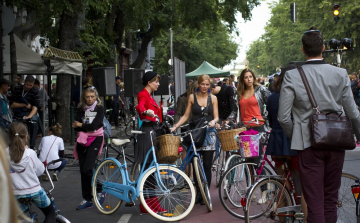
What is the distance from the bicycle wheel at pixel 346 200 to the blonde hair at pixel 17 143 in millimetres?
3131

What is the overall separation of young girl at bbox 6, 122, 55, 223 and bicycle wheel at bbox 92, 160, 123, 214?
1546mm

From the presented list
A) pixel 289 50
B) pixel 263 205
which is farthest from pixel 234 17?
pixel 289 50

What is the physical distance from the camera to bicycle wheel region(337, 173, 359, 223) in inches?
207

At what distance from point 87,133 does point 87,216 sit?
3.63 feet

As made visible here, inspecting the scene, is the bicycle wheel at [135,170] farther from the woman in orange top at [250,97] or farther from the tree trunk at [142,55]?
the tree trunk at [142,55]

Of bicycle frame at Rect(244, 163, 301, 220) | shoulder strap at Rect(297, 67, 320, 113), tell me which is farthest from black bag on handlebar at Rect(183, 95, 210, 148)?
shoulder strap at Rect(297, 67, 320, 113)

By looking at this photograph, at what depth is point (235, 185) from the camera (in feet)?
22.7

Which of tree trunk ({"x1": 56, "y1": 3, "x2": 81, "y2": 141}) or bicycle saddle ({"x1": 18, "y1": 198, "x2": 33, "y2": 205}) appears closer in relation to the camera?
bicycle saddle ({"x1": 18, "y1": 198, "x2": 33, "y2": 205})

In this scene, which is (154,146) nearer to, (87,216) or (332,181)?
(87,216)

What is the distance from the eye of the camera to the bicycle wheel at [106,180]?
6.99 metres

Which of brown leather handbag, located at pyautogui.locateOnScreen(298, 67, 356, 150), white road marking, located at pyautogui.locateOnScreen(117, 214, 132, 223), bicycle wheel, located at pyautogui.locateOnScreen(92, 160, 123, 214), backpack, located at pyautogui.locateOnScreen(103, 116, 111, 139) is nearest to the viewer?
brown leather handbag, located at pyautogui.locateOnScreen(298, 67, 356, 150)

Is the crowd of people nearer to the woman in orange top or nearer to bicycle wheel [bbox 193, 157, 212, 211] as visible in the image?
the woman in orange top

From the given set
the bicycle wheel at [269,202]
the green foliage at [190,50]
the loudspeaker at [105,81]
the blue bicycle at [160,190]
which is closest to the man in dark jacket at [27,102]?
the loudspeaker at [105,81]

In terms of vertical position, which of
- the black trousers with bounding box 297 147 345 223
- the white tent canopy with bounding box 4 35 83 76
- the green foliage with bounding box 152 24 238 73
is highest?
the green foliage with bounding box 152 24 238 73
